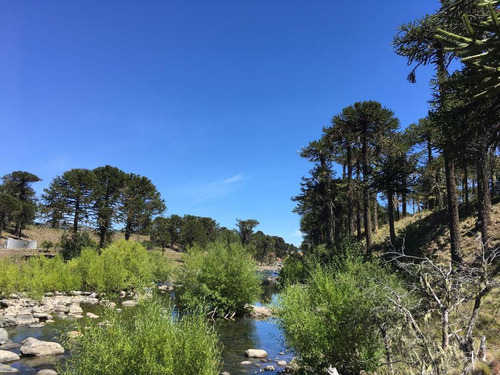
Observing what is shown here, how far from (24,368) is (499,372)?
14.3 m

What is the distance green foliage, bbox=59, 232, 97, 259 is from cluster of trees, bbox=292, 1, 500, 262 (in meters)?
28.9

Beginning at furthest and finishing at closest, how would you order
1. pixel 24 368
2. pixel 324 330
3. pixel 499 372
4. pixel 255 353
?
pixel 255 353 < pixel 24 368 < pixel 324 330 < pixel 499 372

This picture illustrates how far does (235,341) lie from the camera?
1777cm

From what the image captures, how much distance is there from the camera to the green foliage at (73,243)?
42969mm

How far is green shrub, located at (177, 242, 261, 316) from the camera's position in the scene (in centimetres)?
2383

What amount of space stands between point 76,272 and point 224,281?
15.7 meters

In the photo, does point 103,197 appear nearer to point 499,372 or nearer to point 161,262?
point 161,262

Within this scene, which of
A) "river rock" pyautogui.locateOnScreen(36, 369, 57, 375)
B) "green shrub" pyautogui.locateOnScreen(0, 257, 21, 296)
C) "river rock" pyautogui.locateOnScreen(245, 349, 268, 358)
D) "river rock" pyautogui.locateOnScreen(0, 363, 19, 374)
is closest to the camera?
"river rock" pyautogui.locateOnScreen(36, 369, 57, 375)

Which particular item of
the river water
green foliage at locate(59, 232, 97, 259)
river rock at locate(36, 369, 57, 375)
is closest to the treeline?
green foliage at locate(59, 232, 97, 259)

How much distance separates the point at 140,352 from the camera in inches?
241

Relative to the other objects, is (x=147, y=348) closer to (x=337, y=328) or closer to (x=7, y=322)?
(x=337, y=328)

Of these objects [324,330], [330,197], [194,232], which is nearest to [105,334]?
[324,330]

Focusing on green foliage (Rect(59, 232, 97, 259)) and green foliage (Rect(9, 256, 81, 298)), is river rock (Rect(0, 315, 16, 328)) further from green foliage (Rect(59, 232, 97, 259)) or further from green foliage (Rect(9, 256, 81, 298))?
green foliage (Rect(59, 232, 97, 259))

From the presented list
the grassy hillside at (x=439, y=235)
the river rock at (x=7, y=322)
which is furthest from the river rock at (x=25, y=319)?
the grassy hillside at (x=439, y=235)
